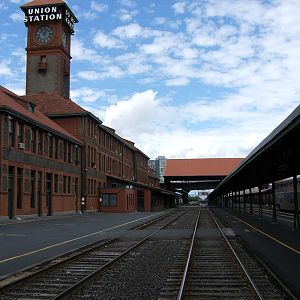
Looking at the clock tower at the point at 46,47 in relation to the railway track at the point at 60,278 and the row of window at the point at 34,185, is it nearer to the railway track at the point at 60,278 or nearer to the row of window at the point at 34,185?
the row of window at the point at 34,185

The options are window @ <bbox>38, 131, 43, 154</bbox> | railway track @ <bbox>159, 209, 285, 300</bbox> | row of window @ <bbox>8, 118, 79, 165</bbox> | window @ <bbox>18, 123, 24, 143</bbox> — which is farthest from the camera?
window @ <bbox>38, 131, 43, 154</bbox>

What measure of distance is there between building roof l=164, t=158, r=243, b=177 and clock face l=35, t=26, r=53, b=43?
115 ft

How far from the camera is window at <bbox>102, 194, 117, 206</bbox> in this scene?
5606 cm

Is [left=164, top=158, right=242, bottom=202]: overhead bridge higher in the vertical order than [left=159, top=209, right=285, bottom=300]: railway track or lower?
higher

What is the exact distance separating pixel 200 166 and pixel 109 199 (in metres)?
37.0

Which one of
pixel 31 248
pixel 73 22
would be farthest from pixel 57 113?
pixel 31 248

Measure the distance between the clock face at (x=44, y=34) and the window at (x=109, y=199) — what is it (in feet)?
80.3

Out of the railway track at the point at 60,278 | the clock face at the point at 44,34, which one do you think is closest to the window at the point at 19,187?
the railway track at the point at 60,278

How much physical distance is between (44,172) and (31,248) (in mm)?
24264

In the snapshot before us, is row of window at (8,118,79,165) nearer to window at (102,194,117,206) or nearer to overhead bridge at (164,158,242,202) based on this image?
window at (102,194,117,206)

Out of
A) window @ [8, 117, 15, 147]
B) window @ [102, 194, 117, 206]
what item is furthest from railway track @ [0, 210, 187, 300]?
window @ [102, 194, 117, 206]

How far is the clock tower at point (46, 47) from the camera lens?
212 ft

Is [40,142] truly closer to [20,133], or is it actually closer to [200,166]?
[20,133]

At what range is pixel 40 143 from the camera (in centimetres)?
3934
